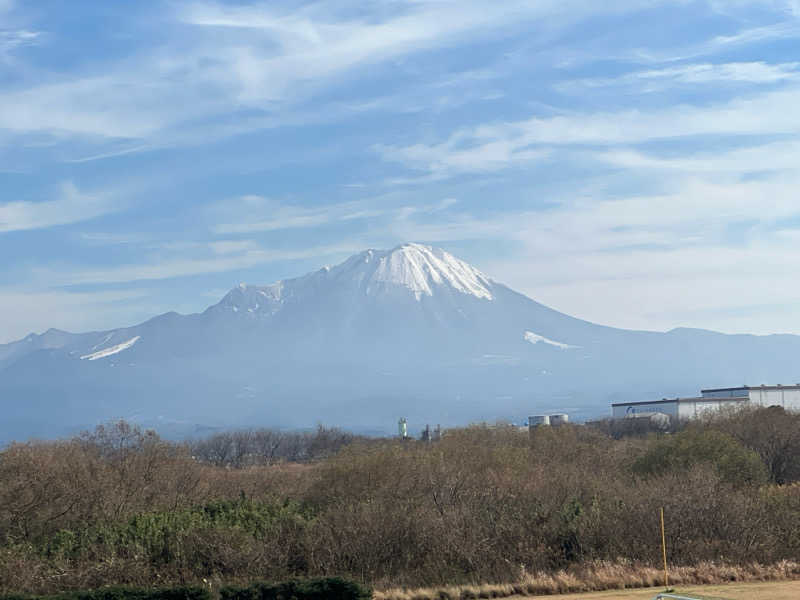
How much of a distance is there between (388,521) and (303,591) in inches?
347

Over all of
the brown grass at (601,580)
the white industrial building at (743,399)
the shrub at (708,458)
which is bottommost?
the brown grass at (601,580)

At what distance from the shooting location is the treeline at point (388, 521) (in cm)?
3450

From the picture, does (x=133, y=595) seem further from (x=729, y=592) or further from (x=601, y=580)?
(x=729, y=592)

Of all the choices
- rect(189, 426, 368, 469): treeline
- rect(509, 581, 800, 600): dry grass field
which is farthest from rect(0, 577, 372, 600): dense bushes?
rect(189, 426, 368, 469): treeline

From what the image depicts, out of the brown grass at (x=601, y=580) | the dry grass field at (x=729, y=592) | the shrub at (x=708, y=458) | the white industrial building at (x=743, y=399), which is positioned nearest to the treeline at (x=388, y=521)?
the shrub at (x=708, y=458)

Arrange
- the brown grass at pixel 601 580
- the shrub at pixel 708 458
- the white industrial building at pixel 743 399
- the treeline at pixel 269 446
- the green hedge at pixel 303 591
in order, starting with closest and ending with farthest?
the green hedge at pixel 303 591 < the brown grass at pixel 601 580 < the shrub at pixel 708 458 < the treeline at pixel 269 446 < the white industrial building at pixel 743 399

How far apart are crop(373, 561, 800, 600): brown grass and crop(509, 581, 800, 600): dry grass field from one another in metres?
0.93

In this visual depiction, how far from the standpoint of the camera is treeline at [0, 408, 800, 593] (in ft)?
113

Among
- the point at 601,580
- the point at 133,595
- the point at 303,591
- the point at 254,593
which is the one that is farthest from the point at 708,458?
the point at 133,595

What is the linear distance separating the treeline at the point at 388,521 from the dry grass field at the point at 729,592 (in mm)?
4485

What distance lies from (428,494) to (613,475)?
37.2 feet

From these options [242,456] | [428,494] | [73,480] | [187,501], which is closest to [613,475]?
[428,494]

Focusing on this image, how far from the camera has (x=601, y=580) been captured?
30.0 meters

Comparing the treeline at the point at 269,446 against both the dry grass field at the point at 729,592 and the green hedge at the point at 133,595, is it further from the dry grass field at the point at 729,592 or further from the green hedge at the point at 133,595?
the dry grass field at the point at 729,592
